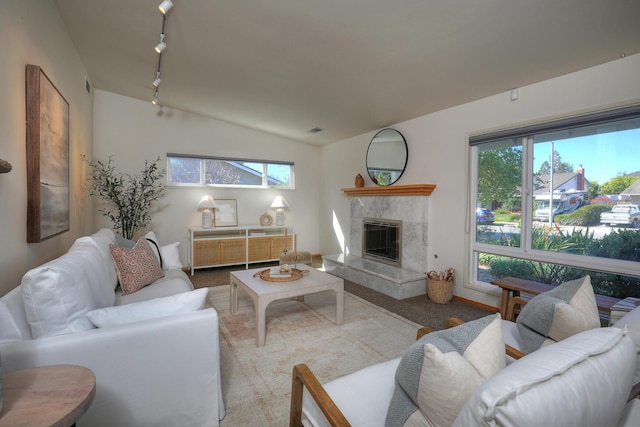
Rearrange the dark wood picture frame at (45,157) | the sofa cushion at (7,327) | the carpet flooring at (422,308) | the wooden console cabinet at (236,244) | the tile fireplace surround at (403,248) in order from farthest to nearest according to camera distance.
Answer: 1. the wooden console cabinet at (236,244)
2. the tile fireplace surround at (403,248)
3. the carpet flooring at (422,308)
4. the dark wood picture frame at (45,157)
5. the sofa cushion at (7,327)

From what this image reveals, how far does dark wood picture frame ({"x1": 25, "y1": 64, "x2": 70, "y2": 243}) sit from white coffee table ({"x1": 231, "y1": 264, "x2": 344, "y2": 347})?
1529 millimetres

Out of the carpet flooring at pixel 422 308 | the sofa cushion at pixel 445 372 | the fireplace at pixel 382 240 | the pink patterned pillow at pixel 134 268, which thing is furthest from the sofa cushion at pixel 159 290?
the fireplace at pixel 382 240

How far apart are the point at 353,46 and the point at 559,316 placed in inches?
93.7

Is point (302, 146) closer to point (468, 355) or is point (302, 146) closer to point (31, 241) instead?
point (31, 241)

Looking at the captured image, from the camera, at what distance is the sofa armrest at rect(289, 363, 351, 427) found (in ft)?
3.14

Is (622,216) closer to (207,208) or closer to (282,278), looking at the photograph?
(282,278)

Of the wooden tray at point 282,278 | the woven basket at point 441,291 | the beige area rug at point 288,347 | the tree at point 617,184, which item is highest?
the tree at point 617,184

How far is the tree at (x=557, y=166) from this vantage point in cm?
276

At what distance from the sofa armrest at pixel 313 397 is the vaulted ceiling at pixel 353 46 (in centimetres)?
226

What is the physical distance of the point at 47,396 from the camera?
2.98ft

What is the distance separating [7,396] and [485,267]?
3.82m

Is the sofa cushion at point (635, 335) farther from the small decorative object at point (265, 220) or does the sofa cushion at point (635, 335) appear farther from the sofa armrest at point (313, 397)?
the small decorative object at point (265, 220)

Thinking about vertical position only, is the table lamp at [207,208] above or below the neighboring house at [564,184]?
below

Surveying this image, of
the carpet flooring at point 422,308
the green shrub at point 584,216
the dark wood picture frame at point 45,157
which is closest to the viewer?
the dark wood picture frame at point 45,157
